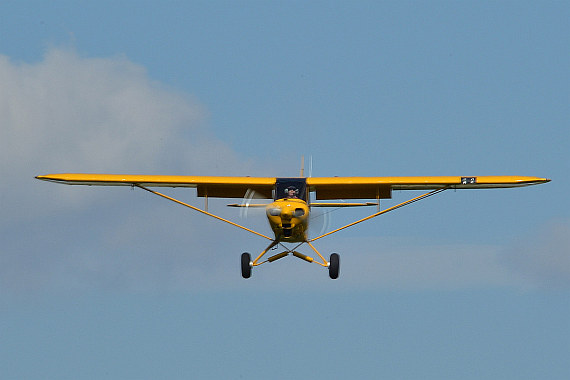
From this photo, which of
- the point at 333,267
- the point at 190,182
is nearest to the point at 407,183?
the point at 333,267

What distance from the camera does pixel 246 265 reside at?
→ 2431 centimetres

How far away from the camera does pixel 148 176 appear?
25.8 m

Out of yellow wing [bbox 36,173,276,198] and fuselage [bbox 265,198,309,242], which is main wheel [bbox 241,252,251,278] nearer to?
fuselage [bbox 265,198,309,242]

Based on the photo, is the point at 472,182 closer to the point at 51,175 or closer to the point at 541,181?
the point at 541,181

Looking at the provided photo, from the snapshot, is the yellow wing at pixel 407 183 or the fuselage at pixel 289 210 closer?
the fuselage at pixel 289 210

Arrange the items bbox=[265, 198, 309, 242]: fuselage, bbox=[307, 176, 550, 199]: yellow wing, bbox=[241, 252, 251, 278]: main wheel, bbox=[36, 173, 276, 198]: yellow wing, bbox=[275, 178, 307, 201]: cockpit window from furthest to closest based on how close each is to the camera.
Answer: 1. bbox=[36, 173, 276, 198]: yellow wing
2. bbox=[307, 176, 550, 199]: yellow wing
3. bbox=[241, 252, 251, 278]: main wheel
4. bbox=[275, 178, 307, 201]: cockpit window
5. bbox=[265, 198, 309, 242]: fuselage

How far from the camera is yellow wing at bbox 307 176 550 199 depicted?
25078mm

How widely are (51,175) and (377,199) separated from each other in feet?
25.8

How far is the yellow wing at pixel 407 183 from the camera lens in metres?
25.1

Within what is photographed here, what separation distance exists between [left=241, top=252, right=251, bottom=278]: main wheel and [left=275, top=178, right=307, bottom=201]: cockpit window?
1.62 metres

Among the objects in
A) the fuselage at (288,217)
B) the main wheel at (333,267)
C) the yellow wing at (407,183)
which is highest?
the yellow wing at (407,183)

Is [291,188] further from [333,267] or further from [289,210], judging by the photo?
[333,267]

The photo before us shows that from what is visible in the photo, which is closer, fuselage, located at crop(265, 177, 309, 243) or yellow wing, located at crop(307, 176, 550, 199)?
fuselage, located at crop(265, 177, 309, 243)

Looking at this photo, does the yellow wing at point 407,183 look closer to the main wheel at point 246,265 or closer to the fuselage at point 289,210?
the fuselage at point 289,210
